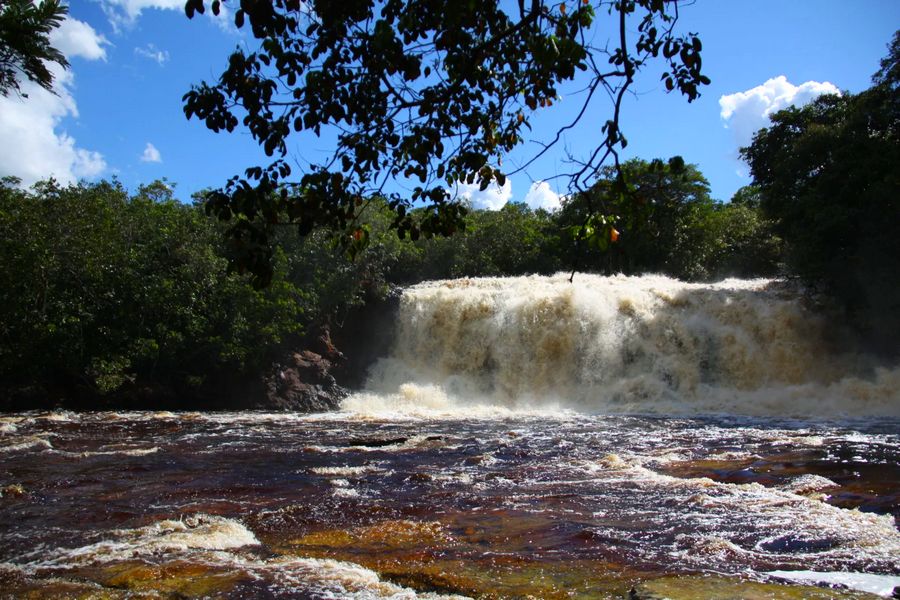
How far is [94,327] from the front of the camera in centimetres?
1706

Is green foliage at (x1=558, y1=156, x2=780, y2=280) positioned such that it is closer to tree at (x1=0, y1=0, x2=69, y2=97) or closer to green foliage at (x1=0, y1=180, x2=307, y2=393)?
green foliage at (x1=0, y1=180, x2=307, y2=393)

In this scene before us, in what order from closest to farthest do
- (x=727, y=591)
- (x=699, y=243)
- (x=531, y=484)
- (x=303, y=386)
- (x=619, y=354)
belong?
(x=727, y=591), (x=531, y=484), (x=619, y=354), (x=303, y=386), (x=699, y=243)

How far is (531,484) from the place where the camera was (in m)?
8.11

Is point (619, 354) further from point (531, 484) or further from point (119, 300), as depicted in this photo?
point (119, 300)

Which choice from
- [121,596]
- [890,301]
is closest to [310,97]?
[121,596]

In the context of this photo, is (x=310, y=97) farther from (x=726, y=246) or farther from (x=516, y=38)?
(x=726, y=246)

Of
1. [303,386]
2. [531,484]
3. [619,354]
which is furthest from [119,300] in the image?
[619,354]

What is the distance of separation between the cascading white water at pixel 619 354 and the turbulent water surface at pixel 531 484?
3.3 inches

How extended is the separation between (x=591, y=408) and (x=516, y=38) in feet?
49.0

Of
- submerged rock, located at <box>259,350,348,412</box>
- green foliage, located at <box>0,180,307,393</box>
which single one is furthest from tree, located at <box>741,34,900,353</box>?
green foliage, located at <box>0,180,307,393</box>

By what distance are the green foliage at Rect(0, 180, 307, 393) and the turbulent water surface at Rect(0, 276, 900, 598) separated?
6.47 feet

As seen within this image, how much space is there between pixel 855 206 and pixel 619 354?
7.53m

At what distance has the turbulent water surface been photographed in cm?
485

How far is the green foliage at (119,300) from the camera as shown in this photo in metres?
16.0
